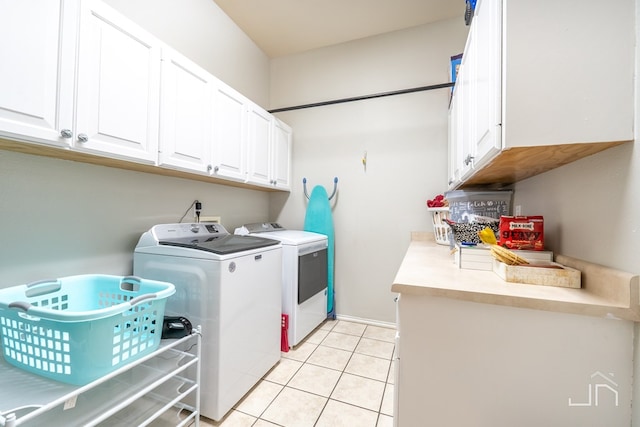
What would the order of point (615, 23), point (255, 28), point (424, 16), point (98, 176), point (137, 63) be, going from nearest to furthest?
point (615, 23), point (137, 63), point (98, 176), point (424, 16), point (255, 28)

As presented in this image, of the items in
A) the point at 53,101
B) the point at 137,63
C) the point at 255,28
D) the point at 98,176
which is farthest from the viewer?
the point at 255,28

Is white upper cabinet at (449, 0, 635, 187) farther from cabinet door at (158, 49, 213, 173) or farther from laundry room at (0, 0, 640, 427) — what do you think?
cabinet door at (158, 49, 213, 173)

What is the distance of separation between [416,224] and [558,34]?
74.8 inches

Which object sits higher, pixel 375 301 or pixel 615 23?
pixel 615 23

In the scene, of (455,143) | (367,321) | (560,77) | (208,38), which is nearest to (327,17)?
(208,38)

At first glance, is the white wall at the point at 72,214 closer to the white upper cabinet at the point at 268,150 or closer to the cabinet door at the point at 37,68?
the cabinet door at the point at 37,68

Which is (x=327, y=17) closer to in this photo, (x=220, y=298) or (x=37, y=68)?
(x=37, y=68)

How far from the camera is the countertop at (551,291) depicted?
0.69 metres

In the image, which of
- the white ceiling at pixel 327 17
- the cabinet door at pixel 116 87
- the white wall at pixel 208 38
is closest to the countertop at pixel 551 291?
the cabinet door at pixel 116 87

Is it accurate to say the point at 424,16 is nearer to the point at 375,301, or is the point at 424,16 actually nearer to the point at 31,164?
the point at 375,301

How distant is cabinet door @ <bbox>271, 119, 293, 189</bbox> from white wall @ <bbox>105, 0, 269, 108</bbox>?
508 millimetres

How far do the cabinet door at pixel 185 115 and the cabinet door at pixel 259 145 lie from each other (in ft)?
1.52

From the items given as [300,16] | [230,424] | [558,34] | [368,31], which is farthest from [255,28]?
[230,424]

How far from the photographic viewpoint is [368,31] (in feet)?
8.58
